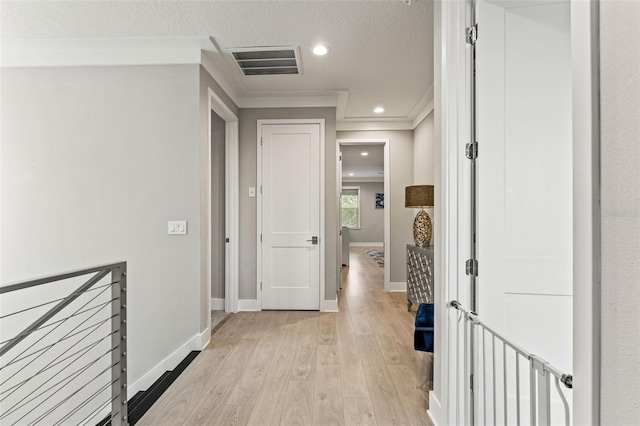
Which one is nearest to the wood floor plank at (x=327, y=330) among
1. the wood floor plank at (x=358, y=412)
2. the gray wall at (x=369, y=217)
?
the wood floor plank at (x=358, y=412)

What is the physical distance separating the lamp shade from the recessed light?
183 cm

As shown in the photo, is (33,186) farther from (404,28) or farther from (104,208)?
(404,28)

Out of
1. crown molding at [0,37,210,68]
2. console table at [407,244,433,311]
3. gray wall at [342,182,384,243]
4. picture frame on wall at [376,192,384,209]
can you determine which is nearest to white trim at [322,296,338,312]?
console table at [407,244,433,311]

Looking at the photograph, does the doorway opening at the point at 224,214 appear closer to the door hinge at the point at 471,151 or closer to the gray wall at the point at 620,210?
the door hinge at the point at 471,151

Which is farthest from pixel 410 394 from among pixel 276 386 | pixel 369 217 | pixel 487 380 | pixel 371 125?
pixel 369 217

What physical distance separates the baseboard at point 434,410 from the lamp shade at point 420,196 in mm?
2219

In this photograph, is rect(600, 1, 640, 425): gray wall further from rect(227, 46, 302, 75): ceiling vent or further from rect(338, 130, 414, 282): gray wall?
rect(338, 130, 414, 282): gray wall

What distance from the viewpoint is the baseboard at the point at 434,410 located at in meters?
1.72

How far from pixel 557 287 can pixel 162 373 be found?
276cm

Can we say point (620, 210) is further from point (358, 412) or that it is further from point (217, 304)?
point (217, 304)

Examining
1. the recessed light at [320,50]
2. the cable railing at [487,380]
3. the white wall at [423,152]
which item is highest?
the recessed light at [320,50]

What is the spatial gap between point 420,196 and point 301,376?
239 cm

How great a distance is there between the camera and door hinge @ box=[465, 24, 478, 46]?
5.19 ft

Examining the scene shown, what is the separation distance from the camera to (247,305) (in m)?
3.92
